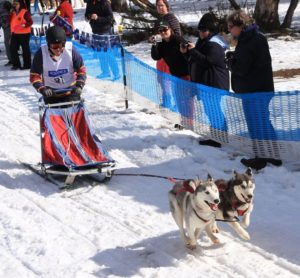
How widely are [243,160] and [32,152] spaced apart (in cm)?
281

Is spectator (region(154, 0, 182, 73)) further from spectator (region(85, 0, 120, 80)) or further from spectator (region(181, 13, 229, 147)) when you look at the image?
spectator (region(85, 0, 120, 80))

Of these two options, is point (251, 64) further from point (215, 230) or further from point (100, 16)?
point (100, 16)

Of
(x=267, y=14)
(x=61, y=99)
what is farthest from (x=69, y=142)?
(x=267, y=14)

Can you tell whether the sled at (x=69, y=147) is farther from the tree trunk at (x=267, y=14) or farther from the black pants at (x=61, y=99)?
the tree trunk at (x=267, y=14)

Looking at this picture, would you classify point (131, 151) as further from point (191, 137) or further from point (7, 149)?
point (7, 149)

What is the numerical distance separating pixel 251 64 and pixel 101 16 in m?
6.66

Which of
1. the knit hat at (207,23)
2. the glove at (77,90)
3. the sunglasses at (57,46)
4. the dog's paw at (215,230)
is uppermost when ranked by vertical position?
A: the knit hat at (207,23)

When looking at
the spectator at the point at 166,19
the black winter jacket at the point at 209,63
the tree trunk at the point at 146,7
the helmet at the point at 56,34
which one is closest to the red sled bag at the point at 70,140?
the helmet at the point at 56,34

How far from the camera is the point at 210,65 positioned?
24.1 feet

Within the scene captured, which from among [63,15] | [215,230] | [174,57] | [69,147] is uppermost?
[63,15]

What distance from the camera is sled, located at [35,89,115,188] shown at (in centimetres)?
650

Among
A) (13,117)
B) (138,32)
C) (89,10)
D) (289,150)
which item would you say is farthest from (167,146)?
(138,32)

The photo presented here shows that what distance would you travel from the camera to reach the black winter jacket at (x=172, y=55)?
791cm

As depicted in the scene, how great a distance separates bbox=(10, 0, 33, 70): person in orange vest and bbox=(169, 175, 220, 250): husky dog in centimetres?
968
